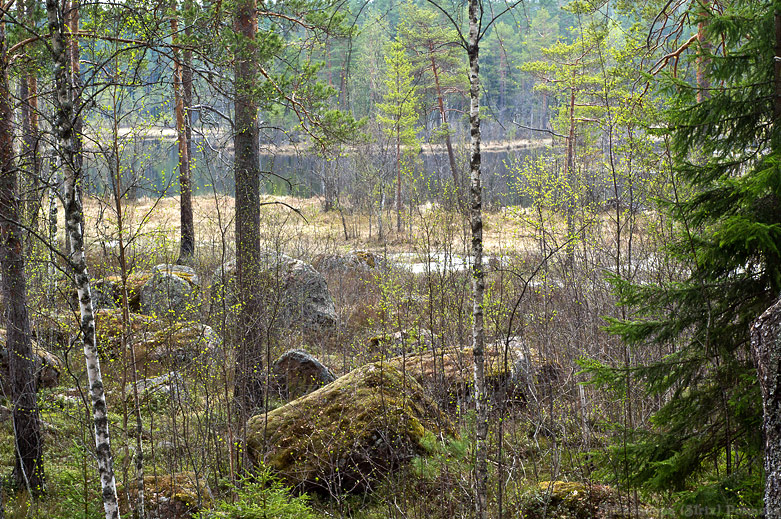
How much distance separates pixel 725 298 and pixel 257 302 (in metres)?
6.30

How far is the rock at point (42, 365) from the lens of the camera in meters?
7.41

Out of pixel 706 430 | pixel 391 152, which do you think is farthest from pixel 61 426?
pixel 391 152

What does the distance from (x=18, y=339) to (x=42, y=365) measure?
6.56ft

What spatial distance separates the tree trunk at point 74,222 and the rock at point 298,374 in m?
4.30

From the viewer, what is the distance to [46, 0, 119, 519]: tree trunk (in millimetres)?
3633

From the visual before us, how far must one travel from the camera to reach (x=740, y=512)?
3.19 meters

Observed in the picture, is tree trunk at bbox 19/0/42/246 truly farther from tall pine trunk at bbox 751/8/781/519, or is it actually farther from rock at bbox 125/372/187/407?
tall pine trunk at bbox 751/8/781/519

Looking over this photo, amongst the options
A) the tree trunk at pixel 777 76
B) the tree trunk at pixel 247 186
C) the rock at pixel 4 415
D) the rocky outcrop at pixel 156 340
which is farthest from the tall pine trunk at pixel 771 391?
the rock at pixel 4 415

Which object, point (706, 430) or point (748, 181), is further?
point (706, 430)

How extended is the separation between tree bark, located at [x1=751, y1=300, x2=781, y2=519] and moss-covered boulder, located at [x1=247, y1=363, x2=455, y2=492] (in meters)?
3.10

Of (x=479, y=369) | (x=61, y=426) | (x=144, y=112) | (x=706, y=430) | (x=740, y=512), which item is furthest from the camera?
(x=61, y=426)

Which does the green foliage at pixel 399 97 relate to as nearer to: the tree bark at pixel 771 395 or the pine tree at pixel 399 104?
the pine tree at pixel 399 104

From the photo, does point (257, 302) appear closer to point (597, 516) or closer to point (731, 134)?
point (597, 516)

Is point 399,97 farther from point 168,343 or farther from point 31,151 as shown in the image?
point 31,151
